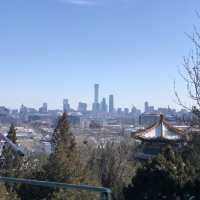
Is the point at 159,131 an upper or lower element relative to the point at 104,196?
upper

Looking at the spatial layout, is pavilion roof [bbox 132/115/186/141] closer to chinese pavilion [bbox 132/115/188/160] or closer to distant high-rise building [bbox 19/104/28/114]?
chinese pavilion [bbox 132/115/188/160]

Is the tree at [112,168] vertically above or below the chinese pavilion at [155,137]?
below

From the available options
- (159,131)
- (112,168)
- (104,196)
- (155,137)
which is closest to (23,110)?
(159,131)

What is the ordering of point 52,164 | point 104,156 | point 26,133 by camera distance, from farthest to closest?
point 26,133, point 104,156, point 52,164

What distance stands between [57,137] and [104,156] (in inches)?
173

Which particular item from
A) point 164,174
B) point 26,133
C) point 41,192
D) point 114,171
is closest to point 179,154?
point 164,174

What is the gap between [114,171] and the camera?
26391 millimetres

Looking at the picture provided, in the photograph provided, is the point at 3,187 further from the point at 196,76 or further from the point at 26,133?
the point at 26,133

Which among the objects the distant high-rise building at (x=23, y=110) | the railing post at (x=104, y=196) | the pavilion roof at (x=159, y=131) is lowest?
the railing post at (x=104, y=196)

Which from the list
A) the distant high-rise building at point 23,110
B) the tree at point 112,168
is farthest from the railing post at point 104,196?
the distant high-rise building at point 23,110

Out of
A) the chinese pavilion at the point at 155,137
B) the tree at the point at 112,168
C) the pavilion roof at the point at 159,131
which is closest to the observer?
the tree at the point at 112,168

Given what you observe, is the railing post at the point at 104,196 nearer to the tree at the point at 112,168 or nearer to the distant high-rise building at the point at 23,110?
the tree at the point at 112,168

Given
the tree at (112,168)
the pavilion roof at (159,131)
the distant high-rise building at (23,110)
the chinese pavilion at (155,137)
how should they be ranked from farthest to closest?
the distant high-rise building at (23,110), the pavilion roof at (159,131), the chinese pavilion at (155,137), the tree at (112,168)

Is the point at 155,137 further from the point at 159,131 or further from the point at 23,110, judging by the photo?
the point at 23,110
